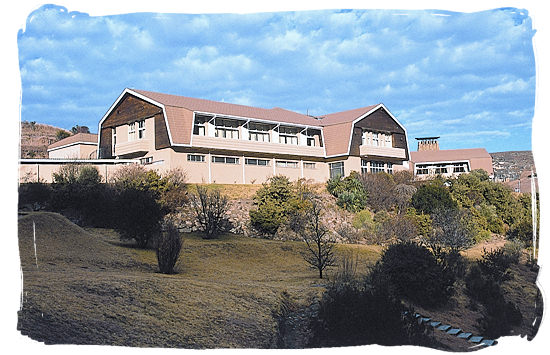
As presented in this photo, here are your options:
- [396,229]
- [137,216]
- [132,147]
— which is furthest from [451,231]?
[132,147]

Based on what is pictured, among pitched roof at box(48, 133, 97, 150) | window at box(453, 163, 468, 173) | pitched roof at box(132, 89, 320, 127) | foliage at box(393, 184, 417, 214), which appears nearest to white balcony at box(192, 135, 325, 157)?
pitched roof at box(132, 89, 320, 127)

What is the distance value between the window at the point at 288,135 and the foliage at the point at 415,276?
1954cm

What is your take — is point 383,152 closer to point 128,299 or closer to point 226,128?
point 226,128

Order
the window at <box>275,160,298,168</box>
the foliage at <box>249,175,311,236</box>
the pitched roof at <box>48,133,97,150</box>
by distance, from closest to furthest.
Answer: the foliage at <box>249,175,311,236</box> < the pitched roof at <box>48,133,97,150</box> < the window at <box>275,160,298,168</box>

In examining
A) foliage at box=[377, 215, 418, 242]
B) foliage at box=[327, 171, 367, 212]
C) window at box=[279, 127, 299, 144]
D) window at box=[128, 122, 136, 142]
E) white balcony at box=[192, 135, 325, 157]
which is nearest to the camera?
foliage at box=[377, 215, 418, 242]

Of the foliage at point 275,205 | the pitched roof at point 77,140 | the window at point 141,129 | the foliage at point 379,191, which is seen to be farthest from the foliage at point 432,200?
the pitched roof at point 77,140

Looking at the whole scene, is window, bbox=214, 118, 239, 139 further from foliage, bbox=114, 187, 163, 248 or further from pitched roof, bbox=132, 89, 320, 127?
foliage, bbox=114, 187, 163, 248

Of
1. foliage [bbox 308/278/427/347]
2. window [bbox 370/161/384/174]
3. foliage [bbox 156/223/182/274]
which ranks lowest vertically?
foliage [bbox 308/278/427/347]

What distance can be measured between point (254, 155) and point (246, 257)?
1270cm

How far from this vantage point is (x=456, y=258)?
11758mm

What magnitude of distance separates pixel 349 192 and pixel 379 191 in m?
1.42

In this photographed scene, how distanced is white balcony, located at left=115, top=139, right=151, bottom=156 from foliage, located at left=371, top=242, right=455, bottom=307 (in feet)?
48.1

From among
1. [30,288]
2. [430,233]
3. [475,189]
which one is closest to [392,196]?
[475,189]

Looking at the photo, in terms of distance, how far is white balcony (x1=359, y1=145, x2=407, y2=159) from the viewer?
30859 mm
